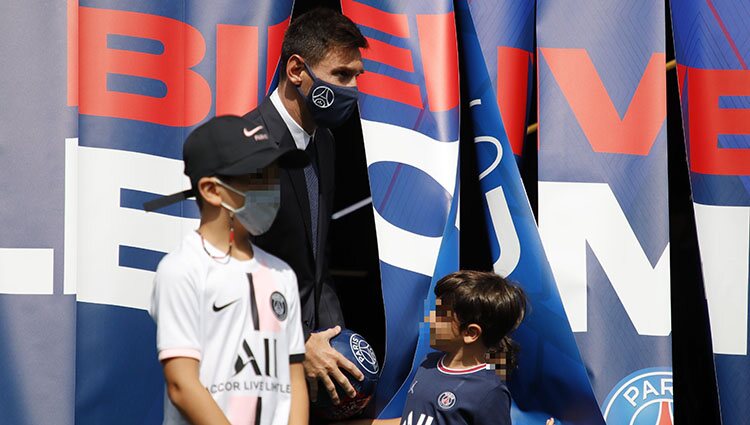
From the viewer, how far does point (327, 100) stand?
2910 millimetres

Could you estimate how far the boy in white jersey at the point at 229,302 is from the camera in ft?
6.22

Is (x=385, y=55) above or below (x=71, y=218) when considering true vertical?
above

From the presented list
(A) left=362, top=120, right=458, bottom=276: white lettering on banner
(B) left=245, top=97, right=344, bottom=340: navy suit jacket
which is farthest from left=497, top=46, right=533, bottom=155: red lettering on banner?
(B) left=245, top=97, right=344, bottom=340: navy suit jacket

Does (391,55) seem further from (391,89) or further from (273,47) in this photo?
(273,47)

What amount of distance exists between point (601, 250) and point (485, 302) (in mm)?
700

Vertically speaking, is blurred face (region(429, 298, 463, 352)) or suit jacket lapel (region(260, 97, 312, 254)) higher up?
suit jacket lapel (region(260, 97, 312, 254))

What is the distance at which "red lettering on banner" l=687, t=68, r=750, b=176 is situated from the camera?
133 inches

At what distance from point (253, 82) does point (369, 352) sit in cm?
91

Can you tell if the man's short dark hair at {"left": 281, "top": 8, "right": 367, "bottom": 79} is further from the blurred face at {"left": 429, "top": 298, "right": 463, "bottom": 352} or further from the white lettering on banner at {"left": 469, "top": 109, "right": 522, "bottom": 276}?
the blurred face at {"left": 429, "top": 298, "right": 463, "bottom": 352}

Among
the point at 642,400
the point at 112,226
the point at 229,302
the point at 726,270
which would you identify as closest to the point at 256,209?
the point at 229,302

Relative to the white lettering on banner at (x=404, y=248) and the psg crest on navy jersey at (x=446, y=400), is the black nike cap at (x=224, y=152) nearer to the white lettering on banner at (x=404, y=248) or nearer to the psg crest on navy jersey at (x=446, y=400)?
the psg crest on navy jersey at (x=446, y=400)

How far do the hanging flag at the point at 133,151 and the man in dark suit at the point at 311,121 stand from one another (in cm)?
27

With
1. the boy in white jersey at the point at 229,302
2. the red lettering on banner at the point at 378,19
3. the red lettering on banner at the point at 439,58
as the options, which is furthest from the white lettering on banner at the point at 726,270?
the boy in white jersey at the point at 229,302

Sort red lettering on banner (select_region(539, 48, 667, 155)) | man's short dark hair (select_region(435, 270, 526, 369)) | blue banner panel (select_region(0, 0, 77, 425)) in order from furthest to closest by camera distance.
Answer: red lettering on banner (select_region(539, 48, 667, 155)) → blue banner panel (select_region(0, 0, 77, 425)) → man's short dark hair (select_region(435, 270, 526, 369))
